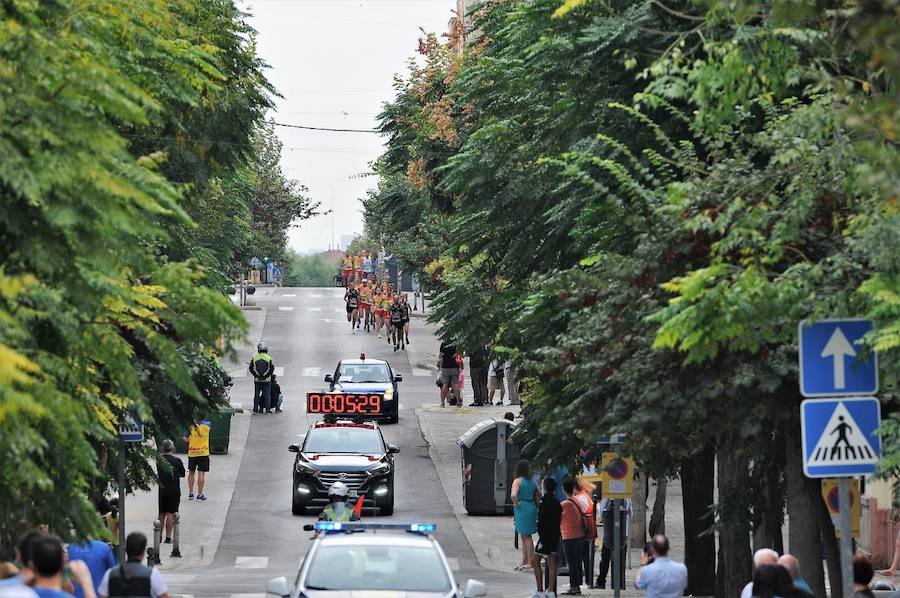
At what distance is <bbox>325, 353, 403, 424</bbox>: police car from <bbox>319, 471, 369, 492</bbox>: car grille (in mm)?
11700

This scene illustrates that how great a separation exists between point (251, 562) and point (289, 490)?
8.44m

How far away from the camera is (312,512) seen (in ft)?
105

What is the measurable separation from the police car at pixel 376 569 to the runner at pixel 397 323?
4455 centimetres

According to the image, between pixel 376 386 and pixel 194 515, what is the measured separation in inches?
497

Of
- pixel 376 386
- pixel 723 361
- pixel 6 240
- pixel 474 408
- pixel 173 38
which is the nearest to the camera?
pixel 6 240

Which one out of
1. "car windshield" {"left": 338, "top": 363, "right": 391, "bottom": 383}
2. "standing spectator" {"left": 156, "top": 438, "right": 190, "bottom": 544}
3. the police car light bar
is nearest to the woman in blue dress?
"standing spectator" {"left": 156, "top": 438, "right": 190, "bottom": 544}

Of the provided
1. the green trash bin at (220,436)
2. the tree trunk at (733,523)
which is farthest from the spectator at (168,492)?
the green trash bin at (220,436)

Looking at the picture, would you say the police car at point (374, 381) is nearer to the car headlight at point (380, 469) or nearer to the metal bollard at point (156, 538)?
the car headlight at point (380, 469)

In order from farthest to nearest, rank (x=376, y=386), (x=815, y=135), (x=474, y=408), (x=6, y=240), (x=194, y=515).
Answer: (x=474, y=408) < (x=376, y=386) < (x=194, y=515) < (x=815, y=135) < (x=6, y=240)

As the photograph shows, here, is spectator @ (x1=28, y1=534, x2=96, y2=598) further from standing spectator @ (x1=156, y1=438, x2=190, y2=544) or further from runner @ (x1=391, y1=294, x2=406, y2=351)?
runner @ (x1=391, y1=294, x2=406, y2=351)

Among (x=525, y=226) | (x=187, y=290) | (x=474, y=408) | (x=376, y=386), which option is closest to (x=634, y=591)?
(x=525, y=226)

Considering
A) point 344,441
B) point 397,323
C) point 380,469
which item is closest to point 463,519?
point 380,469

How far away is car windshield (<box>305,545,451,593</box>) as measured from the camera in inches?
545

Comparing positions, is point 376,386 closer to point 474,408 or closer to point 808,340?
point 474,408
